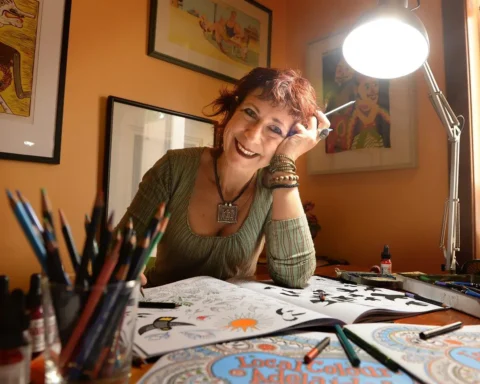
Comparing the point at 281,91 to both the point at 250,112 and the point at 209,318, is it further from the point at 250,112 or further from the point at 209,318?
the point at 209,318

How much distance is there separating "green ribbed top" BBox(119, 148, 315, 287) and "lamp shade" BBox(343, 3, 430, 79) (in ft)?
1.59

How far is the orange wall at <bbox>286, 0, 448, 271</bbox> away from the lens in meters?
1.43

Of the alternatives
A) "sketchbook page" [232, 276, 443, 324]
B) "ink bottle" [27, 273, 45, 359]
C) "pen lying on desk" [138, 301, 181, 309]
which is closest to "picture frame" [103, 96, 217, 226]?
"sketchbook page" [232, 276, 443, 324]

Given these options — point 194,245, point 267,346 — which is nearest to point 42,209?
point 267,346

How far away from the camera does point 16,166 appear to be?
4.11ft

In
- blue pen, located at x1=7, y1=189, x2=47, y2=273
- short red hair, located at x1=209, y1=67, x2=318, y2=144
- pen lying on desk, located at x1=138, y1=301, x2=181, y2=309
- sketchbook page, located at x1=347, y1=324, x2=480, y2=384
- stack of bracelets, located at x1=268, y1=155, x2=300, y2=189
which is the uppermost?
short red hair, located at x1=209, y1=67, x2=318, y2=144

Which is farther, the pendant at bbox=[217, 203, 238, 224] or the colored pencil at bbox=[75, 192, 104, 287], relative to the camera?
the pendant at bbox=[217, 203, 238, 224]

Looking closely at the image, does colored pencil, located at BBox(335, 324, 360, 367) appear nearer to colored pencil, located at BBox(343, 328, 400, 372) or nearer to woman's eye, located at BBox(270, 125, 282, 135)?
colored pencil, located at BBox(343, 328, 400, 372)

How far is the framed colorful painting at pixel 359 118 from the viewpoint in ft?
4.98

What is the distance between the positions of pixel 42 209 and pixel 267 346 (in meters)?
0.31

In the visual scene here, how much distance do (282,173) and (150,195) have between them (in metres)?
0.37

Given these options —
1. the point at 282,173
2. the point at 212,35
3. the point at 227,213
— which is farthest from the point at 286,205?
the point at 212,35

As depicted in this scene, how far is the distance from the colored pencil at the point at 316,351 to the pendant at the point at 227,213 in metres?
0.61

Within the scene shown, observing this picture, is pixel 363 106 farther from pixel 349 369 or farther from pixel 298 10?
pixel 349 369
